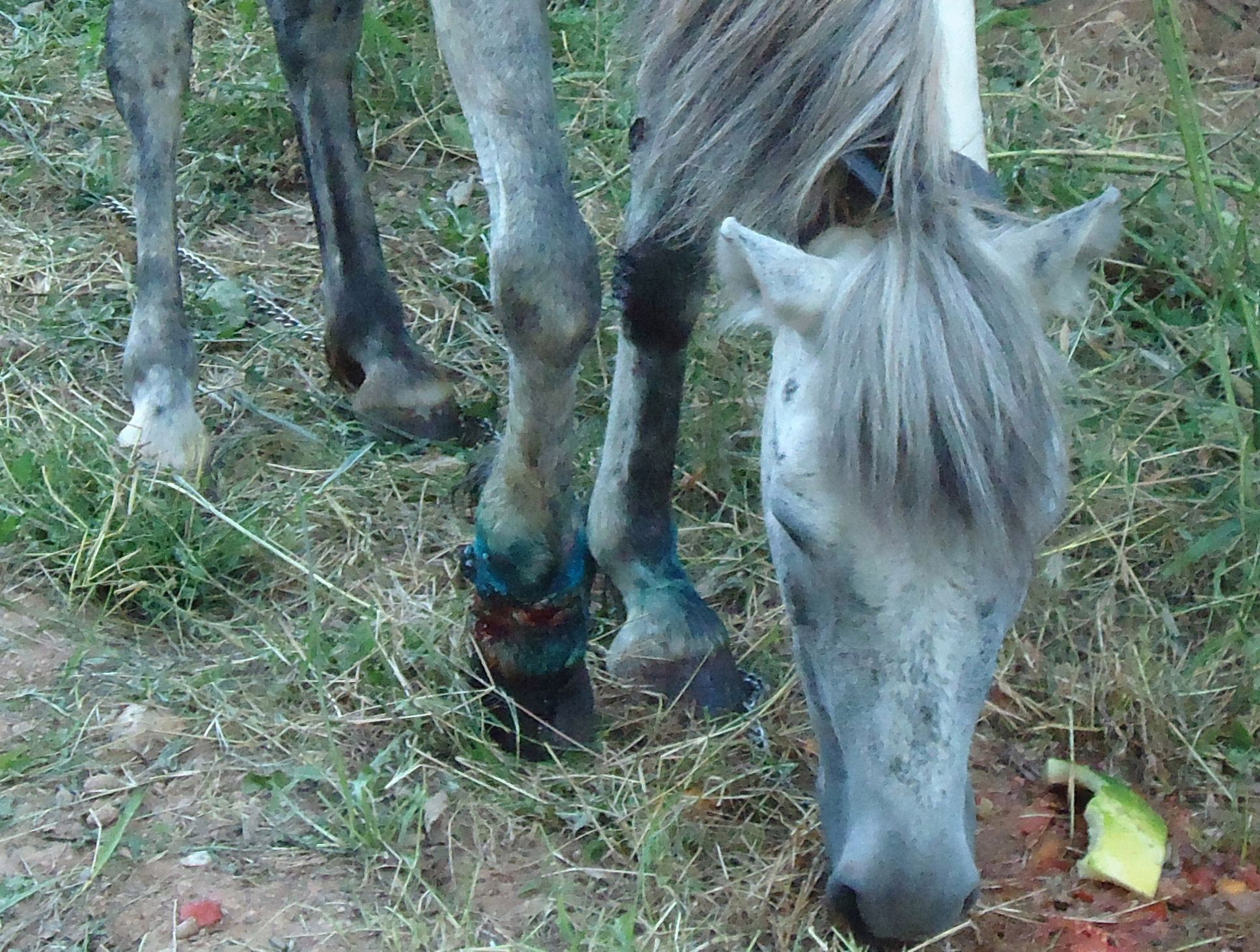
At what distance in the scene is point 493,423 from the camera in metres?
3.22

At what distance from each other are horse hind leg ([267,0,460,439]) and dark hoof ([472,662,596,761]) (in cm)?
101

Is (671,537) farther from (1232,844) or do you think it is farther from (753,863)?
(1232,844)

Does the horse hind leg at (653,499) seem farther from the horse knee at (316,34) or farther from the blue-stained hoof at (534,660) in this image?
the horse knee at (316,34)

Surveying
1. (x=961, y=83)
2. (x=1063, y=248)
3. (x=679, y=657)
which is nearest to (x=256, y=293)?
(x=679, y=657)

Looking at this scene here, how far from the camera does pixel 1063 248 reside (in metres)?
1.70

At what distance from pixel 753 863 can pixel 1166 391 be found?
1755 mm

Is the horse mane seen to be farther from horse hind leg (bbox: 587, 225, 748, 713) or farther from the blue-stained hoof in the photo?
the blue-stained hoof

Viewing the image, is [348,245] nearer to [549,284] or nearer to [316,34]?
[316,34]

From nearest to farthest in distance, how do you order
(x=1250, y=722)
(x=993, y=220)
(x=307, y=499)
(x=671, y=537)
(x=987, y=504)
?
(x=987, y=504)
(x=993, y=220)
(x=1250, y=722)
(x=671, y=537)
(x=307, y=499)

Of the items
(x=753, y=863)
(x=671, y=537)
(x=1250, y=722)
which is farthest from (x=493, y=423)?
(x=1250, y=722)

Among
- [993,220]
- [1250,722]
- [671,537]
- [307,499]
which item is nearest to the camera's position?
[993,220]

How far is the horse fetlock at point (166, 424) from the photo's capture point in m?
2.90

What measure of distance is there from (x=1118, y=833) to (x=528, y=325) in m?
1.26

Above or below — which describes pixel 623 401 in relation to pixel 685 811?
above
